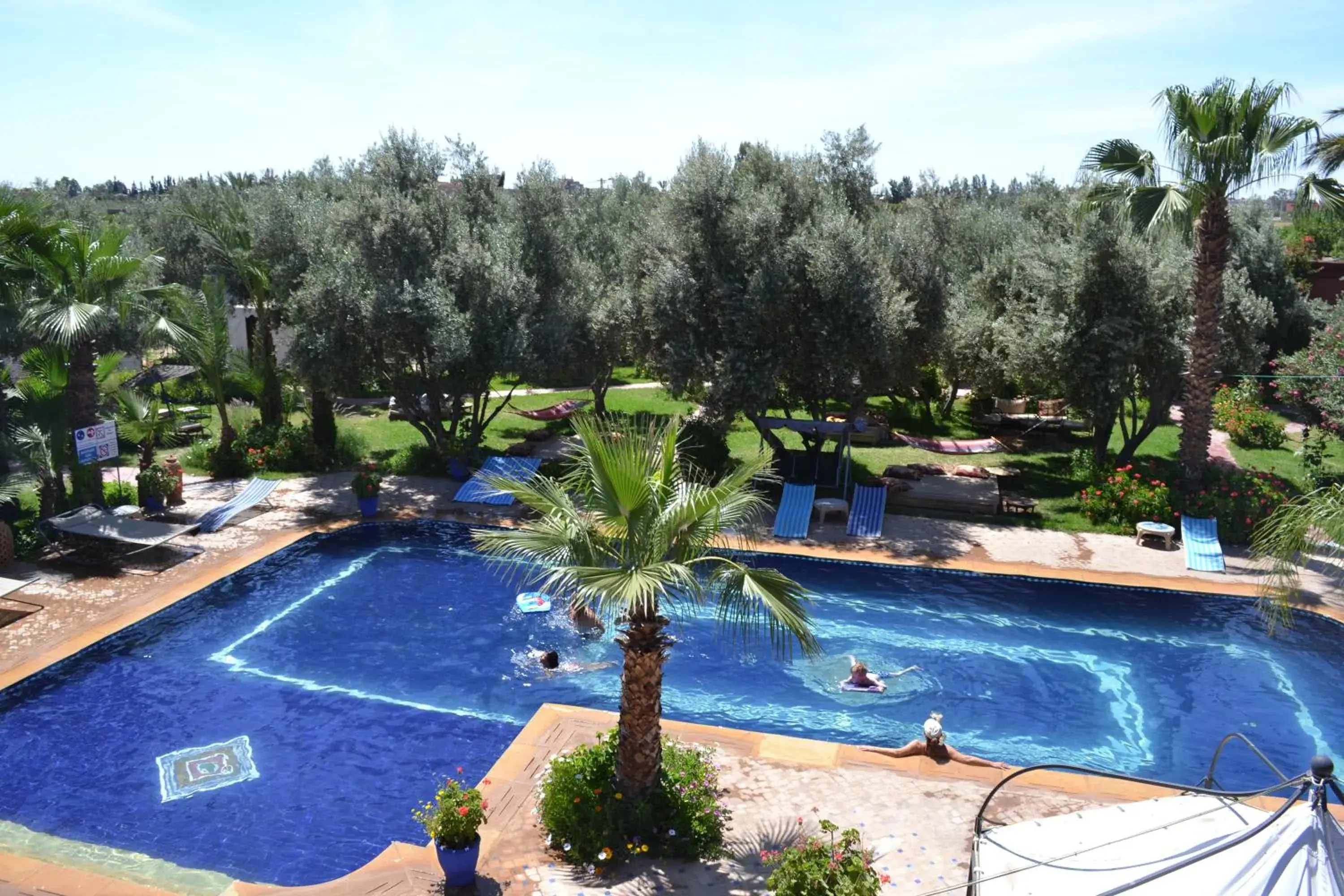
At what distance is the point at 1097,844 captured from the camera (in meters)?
6.21

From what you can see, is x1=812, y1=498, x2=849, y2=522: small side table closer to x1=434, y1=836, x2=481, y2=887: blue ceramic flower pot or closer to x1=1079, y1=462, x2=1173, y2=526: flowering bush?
x1=1079, y1=462, x2=1173, y2=526: flowering bush

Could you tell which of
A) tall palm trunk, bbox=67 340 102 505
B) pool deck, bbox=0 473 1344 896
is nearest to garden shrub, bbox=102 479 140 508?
tall palm trunk, bbox=67 340 102 505

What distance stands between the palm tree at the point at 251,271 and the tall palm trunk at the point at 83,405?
500 cm

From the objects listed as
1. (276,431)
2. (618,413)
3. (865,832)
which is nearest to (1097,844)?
(865,832)

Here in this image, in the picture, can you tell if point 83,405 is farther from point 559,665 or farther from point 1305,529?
point 1305,529

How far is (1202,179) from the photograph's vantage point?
59.3 ft

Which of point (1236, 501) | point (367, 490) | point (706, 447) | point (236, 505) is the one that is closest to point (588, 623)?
point (367, 490)

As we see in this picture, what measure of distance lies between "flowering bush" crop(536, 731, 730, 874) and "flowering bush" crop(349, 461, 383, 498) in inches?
483

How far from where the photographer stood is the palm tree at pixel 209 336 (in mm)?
21422

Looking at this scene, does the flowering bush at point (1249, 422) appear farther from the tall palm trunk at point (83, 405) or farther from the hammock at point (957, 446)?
the tall palm trunk at point (83, 405)

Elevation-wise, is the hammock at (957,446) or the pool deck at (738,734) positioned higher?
the hammock at (957,446)

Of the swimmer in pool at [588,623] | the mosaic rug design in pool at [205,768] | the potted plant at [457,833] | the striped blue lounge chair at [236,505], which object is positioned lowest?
the mosaic rug design in pool at [205,768]

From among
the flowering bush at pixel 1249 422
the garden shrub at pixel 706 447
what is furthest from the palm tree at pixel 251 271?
the flowering bush at pixel 1249 422

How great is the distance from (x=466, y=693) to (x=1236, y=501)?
15.4m
